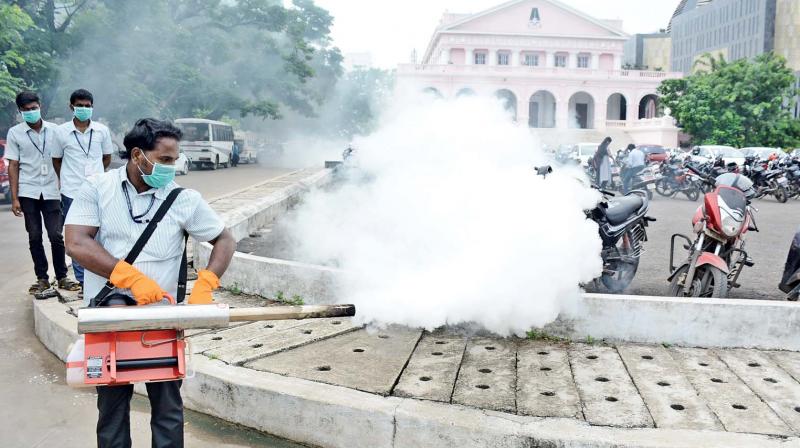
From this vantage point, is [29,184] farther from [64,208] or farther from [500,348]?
[500,348]

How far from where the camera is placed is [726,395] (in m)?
3.91

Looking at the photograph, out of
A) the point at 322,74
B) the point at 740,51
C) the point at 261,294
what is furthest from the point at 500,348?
the point at 740,51

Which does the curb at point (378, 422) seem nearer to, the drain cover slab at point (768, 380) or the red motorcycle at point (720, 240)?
the drain cover slab at point (768, 380)

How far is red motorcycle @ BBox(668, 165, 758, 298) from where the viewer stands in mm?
5594

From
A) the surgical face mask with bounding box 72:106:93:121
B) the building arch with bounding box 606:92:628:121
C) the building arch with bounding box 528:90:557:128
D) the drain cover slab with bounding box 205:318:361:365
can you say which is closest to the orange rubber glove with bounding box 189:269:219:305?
the drain cover slab with bounding box 205:318:361:365

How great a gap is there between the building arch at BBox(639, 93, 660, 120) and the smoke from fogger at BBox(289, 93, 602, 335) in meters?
51.6

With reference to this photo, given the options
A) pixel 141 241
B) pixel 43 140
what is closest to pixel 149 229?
pixel 141 241

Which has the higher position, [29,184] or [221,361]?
[29,184]

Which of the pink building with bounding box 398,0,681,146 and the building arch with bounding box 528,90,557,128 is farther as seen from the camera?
the building arch with bounding box 528,90,557,128

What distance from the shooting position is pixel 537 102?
53438mm

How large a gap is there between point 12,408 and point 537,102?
5206 cm

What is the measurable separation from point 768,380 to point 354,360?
251 cm

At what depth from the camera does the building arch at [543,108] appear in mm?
52844

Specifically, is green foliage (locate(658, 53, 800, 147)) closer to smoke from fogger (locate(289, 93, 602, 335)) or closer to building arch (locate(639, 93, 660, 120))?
building arch (locate(639, 93, 660, 120))
